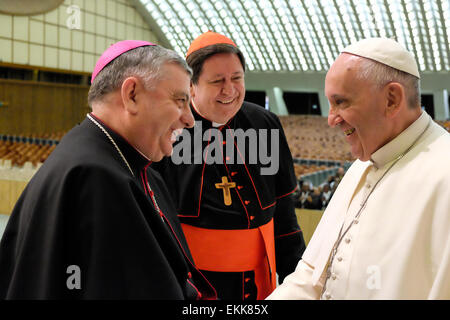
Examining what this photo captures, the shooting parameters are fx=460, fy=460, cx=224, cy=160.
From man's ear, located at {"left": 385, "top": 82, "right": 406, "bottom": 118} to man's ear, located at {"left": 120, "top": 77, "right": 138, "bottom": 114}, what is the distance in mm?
1035

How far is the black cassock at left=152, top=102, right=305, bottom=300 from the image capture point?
273 centimetres

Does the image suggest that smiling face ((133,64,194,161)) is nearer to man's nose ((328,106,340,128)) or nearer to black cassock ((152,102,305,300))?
man's nose ((328,106,340,128))

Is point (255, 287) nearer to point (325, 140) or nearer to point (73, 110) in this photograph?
point (325, 140)

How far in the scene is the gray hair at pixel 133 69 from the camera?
1781 millimetres

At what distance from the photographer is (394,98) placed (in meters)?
1.92

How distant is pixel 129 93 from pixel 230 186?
1.16m

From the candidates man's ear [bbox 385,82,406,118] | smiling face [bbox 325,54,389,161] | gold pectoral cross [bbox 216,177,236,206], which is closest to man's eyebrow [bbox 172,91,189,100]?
smiling face [bbox 325,54,389,161]

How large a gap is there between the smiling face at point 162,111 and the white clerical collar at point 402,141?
0.88 m

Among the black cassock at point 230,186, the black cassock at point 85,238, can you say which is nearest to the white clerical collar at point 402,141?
the black cassock at point 230,186

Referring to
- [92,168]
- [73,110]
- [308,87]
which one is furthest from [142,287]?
[308,87]

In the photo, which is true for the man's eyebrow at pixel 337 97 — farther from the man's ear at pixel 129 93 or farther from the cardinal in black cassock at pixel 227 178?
the man's ear at pixel 129 93

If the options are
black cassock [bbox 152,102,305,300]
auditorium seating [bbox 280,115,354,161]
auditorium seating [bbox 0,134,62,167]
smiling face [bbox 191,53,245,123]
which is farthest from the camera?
auditorium seating [bbox 280,115,354,161]

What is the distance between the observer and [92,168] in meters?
1.58

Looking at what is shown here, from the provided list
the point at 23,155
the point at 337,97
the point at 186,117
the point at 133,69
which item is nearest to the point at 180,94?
the point at 186,117
